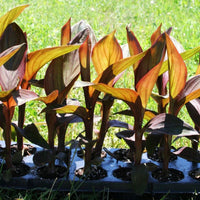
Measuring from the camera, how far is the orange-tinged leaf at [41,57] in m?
1.16

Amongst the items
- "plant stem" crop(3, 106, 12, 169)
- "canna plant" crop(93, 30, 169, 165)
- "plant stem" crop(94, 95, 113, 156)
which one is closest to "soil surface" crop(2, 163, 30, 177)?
"plant stem" crop(3, 106, 12, 169)

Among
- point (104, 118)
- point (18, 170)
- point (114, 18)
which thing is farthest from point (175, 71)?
point (114, 18)

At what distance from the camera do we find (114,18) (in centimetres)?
405

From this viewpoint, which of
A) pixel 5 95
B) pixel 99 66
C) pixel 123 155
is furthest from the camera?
pixel 123 155

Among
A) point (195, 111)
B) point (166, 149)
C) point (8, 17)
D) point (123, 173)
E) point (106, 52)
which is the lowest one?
point (123, 173)

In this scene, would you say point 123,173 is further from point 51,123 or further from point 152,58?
point 152,58

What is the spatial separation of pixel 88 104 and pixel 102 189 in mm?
303

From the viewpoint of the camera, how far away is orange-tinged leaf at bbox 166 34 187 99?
119 cm

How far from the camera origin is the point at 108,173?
146cm

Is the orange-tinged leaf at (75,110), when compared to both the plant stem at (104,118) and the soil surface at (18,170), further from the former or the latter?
the soil surface at (18,170)

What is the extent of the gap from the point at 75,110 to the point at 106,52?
0.21m

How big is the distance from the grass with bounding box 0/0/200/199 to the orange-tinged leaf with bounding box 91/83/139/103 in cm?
148

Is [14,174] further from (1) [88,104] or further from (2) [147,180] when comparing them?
(2) [147,180]

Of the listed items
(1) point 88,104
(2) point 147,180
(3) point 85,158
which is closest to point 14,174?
(3) point 85,158
